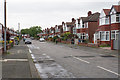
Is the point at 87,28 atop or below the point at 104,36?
atop

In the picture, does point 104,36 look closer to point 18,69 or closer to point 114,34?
point 114,34

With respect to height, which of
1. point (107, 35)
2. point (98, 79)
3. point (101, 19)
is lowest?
point (98, 79)

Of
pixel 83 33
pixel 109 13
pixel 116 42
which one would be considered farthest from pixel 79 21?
pixel 116 42

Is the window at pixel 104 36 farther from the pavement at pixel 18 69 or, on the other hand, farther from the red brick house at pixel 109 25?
the pavement at pixel 18 69

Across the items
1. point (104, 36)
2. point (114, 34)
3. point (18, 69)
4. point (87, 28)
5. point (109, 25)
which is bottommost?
point (18, 69)

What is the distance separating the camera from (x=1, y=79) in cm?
767

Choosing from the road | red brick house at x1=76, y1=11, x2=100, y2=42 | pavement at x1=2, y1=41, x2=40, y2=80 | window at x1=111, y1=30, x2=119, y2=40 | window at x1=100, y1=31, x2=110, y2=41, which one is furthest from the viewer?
red brick house at x1=76, y1=11, x2=100, y2=42

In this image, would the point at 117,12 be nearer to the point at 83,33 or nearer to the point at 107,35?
the point at 107,35

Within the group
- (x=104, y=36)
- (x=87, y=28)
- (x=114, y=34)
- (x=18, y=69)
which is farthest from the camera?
(x=87, y=28)

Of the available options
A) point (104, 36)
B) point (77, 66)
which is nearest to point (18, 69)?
point (77, 66)

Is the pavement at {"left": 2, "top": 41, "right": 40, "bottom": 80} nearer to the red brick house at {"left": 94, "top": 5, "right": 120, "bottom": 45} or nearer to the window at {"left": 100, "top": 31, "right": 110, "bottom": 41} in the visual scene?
the red brick house at {"left": 94, "top": 5, "right": 120, "bottom": 45}

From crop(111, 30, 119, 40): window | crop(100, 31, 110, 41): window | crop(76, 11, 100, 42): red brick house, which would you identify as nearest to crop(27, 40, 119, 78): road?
crop(111, 30, 119, 40): window

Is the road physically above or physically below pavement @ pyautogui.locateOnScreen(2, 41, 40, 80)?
below

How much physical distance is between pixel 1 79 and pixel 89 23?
41.3 meters
